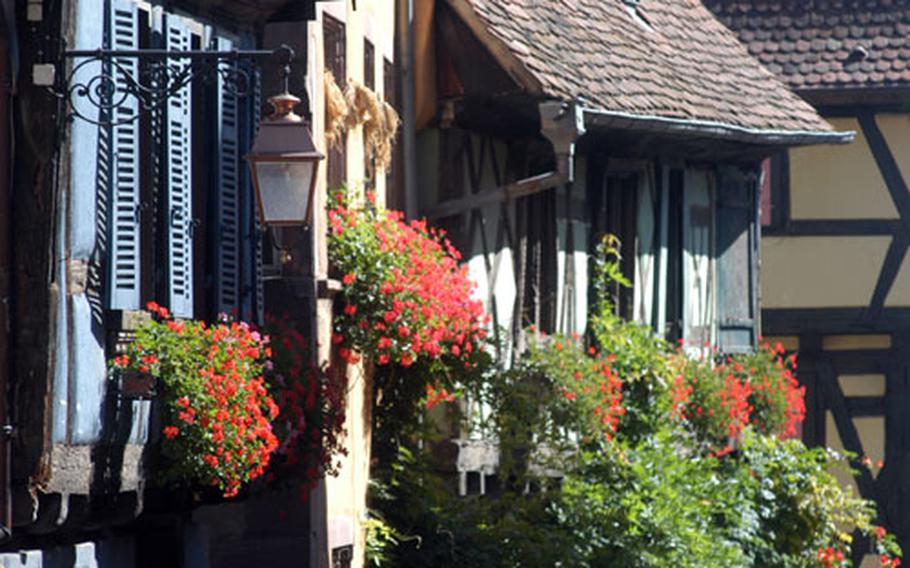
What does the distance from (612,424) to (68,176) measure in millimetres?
6382

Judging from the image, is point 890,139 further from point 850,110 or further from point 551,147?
point 551,147

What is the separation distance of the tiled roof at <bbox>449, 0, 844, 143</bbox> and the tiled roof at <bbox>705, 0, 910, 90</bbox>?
8.72 feet

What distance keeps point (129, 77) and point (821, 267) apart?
592 inches

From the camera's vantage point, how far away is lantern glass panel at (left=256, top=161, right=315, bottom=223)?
31.7ft

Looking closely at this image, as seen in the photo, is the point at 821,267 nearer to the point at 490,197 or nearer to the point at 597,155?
the point at 597,155

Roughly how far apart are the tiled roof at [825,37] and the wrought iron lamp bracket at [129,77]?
13680 mm

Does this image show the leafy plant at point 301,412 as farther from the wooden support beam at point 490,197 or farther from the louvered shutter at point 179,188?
the wooden support beam at point 490,197

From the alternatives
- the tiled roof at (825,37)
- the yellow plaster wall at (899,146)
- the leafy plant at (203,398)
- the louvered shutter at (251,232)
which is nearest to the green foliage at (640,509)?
the louvered shutter at (251,232)

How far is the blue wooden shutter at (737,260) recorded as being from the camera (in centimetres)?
2027

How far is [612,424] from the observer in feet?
49.8

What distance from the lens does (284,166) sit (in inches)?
380

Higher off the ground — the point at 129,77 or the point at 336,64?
the point at 336,64

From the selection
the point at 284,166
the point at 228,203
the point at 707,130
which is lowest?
the point at 228,203

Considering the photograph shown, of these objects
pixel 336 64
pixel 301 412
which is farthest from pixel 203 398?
pixel 336 64
